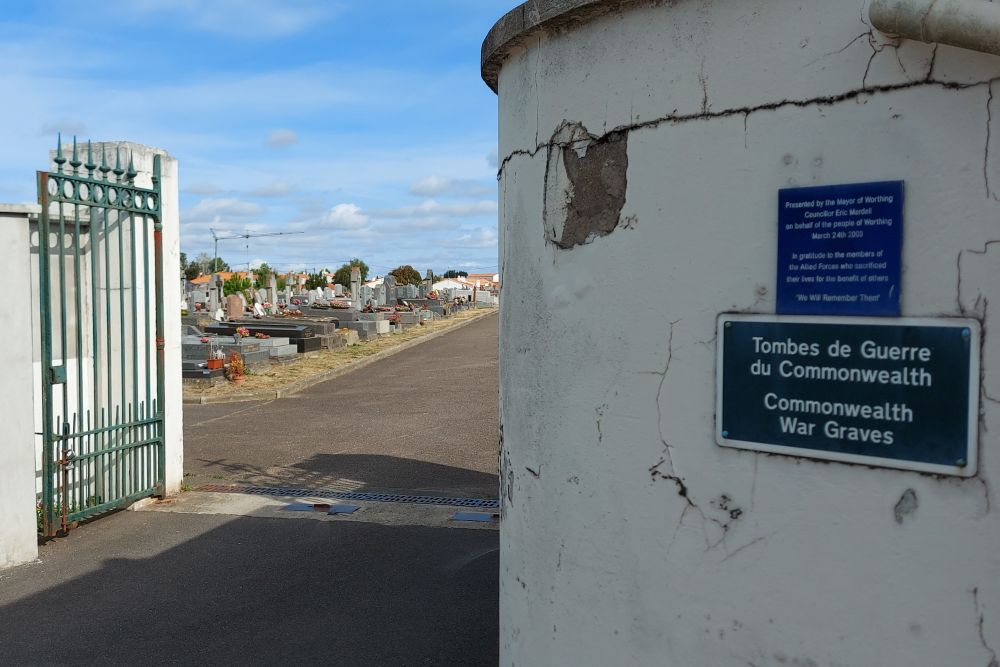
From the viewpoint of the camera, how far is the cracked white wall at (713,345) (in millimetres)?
2219

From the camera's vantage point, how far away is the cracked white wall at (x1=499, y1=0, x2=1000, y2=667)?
222cm

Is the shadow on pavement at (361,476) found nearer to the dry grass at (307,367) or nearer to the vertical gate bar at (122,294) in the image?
the vertical gate bar at (122,294)

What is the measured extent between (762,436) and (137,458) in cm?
630

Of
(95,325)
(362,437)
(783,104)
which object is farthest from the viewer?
(362,437)

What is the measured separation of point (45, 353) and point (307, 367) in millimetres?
12061

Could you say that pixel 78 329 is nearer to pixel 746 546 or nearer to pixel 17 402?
pixel 17 402

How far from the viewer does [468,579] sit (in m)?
5.51

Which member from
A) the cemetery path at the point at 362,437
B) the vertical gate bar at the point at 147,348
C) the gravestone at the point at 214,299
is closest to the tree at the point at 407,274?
the gravestone at the point at 214,299

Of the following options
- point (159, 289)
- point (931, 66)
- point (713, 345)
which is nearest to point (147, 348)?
point (159, 289)

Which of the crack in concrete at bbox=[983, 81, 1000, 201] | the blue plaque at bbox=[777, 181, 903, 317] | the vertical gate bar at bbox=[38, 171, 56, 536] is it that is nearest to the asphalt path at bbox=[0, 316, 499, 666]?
the vertical gate bar at bbox=[38, 171, 56, 536]

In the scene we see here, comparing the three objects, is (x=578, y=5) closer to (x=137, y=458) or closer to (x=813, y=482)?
(x=813, y=482)

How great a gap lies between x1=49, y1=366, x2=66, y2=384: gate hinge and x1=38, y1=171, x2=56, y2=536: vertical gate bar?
0.04 feet

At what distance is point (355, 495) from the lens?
7844 mm

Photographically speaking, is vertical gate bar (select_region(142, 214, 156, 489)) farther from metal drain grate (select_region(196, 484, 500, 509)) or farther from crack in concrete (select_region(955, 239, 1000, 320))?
crack in concrete (select_region(955, 239, 1000, 320))
